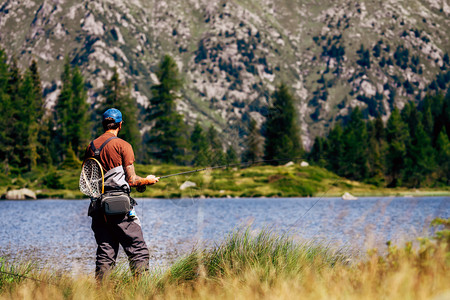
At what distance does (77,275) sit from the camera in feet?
23.0

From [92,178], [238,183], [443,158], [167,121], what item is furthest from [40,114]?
[92,178]

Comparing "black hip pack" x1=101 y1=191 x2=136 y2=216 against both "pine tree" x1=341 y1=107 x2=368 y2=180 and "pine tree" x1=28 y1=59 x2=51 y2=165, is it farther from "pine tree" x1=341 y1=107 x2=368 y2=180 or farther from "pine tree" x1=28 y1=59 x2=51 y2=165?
"pine tree" x1=28 y1=59 x2=51 y2=165

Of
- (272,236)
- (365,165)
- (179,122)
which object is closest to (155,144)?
(179,122)

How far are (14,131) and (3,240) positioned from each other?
5776 centimetres

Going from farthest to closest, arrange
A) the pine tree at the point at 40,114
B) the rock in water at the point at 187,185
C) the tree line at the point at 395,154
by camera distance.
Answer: the pine tree at the point at 40,114 < the tree line at the point at 395,154 < the rock in water at the point at 187,185

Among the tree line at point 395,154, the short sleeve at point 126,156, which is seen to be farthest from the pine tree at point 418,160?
the short sleeve at point 126,156

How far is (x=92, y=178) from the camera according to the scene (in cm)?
652

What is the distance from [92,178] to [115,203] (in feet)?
1.64

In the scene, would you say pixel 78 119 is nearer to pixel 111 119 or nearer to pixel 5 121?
pixel 5 121

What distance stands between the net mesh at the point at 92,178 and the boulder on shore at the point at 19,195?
44.8 m

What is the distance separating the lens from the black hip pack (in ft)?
20.7

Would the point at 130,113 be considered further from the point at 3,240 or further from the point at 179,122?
the point at 3,240

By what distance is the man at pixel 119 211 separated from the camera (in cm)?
642

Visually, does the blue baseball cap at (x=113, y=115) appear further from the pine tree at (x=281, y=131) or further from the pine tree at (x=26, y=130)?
the pine tree at (x=281, y=131)
